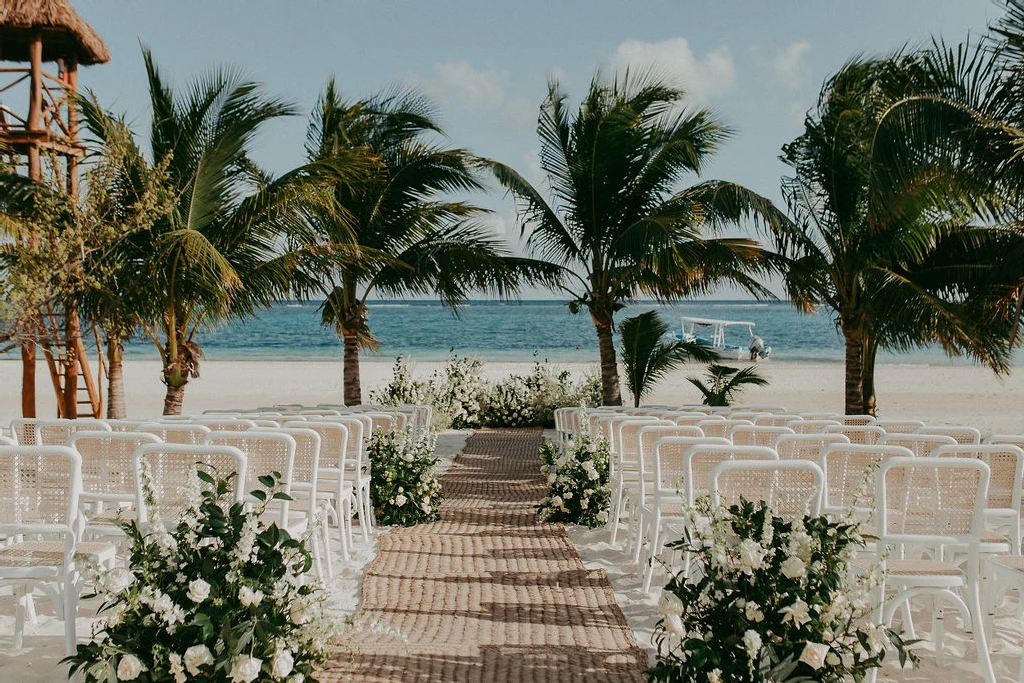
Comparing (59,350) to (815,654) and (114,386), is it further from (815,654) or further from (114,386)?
(815,654)

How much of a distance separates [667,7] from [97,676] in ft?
61.5

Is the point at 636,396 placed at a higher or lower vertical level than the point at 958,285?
lower

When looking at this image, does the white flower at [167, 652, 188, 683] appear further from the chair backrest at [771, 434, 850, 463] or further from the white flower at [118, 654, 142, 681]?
the chair backrest at [771, 434, 850, 463]

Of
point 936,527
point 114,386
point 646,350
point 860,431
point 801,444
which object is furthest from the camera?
point 646,350

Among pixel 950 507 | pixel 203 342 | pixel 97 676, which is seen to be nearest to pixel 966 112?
pixel 950 507

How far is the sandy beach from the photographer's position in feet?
67.8

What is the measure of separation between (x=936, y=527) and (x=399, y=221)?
1038cm

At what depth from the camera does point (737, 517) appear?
9.96ft

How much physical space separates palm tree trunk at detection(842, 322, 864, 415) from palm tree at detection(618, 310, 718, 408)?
7.18 feet

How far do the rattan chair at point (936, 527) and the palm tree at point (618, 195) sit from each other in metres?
7.77

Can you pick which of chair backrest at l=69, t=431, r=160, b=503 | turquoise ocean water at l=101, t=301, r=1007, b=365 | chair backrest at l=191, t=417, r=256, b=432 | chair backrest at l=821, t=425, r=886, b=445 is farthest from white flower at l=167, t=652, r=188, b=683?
turquoise ocean water at l=101, t=301, r=1007, b=365

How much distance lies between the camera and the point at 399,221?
526 inches

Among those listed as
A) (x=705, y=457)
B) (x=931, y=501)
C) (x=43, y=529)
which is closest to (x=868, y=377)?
(x=931, y=501)

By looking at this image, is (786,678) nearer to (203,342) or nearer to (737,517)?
(737,517)
